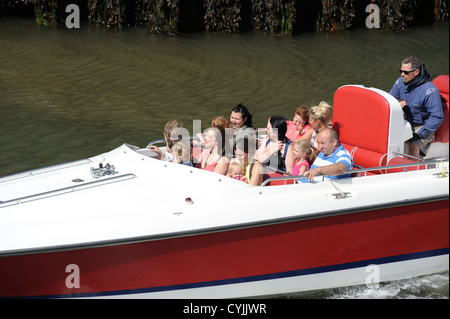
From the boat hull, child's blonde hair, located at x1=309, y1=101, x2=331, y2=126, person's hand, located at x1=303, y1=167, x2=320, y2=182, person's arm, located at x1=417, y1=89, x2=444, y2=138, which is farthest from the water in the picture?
person's hand, located at x1=303, y1=167, x2=320, y2=182

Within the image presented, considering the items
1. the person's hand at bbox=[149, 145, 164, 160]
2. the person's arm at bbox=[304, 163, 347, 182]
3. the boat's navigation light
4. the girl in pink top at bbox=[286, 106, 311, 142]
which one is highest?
the girl in pink top at bbox=[286, 106, 311, 142]

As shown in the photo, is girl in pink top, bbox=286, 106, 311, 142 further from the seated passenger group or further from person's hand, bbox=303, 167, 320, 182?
person's hand, bbox=303, 167, 320, 182

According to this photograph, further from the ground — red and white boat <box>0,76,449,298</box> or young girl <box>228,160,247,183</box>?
young girl <box>228,160,247,183</box>

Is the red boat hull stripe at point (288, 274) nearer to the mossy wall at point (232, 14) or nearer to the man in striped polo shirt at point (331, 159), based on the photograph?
the man in striped polo shirt at point (331, 159)

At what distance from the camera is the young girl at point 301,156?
19.0 feet

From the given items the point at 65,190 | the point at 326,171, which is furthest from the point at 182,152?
the point at 326,171

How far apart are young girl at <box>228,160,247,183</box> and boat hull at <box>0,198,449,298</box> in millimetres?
620

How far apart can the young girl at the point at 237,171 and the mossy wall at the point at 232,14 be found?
894 cm

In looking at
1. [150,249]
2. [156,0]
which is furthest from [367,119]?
[156,0]

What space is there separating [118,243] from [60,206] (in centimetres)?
67

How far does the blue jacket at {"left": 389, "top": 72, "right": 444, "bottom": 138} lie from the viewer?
6.20 m

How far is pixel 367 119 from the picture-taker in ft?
20.4
